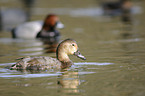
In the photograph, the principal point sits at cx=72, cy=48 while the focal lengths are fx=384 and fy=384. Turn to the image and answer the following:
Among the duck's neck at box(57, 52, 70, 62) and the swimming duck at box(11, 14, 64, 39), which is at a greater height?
the swimming duck at box(11, 14, 64, 39)

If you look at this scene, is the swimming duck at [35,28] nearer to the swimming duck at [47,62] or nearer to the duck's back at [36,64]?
the swimming duck at [47,62]

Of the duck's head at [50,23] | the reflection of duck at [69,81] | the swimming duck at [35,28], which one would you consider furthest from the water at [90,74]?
the duck's head at [50,23]

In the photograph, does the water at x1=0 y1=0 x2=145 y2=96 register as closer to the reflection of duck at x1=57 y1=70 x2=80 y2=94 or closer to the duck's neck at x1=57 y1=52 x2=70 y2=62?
the reflection of duck at x1=57 y1=70 x2=80 y2=94

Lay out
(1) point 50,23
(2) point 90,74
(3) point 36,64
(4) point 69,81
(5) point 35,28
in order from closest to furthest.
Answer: (4) point 69,81, (2) point 90,74, (3) point 36,64, (5) point 35,28, (1) point 50,23

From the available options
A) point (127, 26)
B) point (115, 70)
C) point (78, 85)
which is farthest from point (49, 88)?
point (127, 26)

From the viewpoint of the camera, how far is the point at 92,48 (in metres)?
10.8

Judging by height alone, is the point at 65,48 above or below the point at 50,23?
below

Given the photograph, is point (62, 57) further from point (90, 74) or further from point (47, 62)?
point (90, 74)

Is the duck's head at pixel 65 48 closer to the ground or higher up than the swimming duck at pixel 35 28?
closer to the ground

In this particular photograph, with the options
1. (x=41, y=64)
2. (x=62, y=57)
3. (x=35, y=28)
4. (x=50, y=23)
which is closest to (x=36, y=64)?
(x=41, y=64)

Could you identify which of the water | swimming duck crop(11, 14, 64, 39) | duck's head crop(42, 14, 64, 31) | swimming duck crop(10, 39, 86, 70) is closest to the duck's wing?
swimming duck crop(10, 39, 86, 70)

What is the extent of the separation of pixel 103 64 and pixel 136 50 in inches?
90.9

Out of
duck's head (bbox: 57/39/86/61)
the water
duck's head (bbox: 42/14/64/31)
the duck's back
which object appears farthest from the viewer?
duck's head (bbox: 42/14/64/31)

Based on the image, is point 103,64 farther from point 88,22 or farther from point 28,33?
point 88,22
